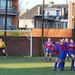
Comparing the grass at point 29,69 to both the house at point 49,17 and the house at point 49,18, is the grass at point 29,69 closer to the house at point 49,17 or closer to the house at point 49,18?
the house at point 49,18

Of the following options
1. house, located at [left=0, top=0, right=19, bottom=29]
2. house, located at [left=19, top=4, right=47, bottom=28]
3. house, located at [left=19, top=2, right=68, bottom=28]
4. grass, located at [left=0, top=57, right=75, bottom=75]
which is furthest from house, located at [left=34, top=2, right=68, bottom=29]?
grass, located at [left=0, top=57, right=75, bottom=75]

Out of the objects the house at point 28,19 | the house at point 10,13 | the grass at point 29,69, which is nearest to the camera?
the grass at point 29,69

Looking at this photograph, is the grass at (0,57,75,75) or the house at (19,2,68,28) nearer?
the grass at (0,57,75,75)

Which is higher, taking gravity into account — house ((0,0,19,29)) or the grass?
house ((0,0,19,29))

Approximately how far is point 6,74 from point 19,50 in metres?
23.5

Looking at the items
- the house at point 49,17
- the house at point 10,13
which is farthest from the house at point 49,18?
the house at point 10,13

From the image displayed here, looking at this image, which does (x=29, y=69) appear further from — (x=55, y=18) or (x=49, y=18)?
(x=55, y=18)

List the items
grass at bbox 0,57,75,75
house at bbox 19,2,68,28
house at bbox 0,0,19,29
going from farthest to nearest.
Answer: house at bbox 19,2,68,28 < house at bbox 0,0,19,29 < grass at bbox 0,57,75,75

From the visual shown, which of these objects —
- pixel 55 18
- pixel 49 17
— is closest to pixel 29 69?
pixel 49 17

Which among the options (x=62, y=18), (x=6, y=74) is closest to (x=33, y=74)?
(x=6, y=74)

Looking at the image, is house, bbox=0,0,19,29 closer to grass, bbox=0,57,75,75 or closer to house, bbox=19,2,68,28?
house, bbox=19,2,68,28

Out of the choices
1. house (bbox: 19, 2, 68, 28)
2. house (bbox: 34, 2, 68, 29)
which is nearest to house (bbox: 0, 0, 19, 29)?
house (bbox: 19, 2, 68, 28)

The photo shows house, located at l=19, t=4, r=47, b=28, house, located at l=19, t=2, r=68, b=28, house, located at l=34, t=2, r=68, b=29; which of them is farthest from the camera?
house, located at l=19, t=4, r=47, b=28

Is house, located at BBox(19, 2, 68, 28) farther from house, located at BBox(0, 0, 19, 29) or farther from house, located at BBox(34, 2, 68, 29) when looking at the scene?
house, located at BBox(0, 0, 19, 29)
